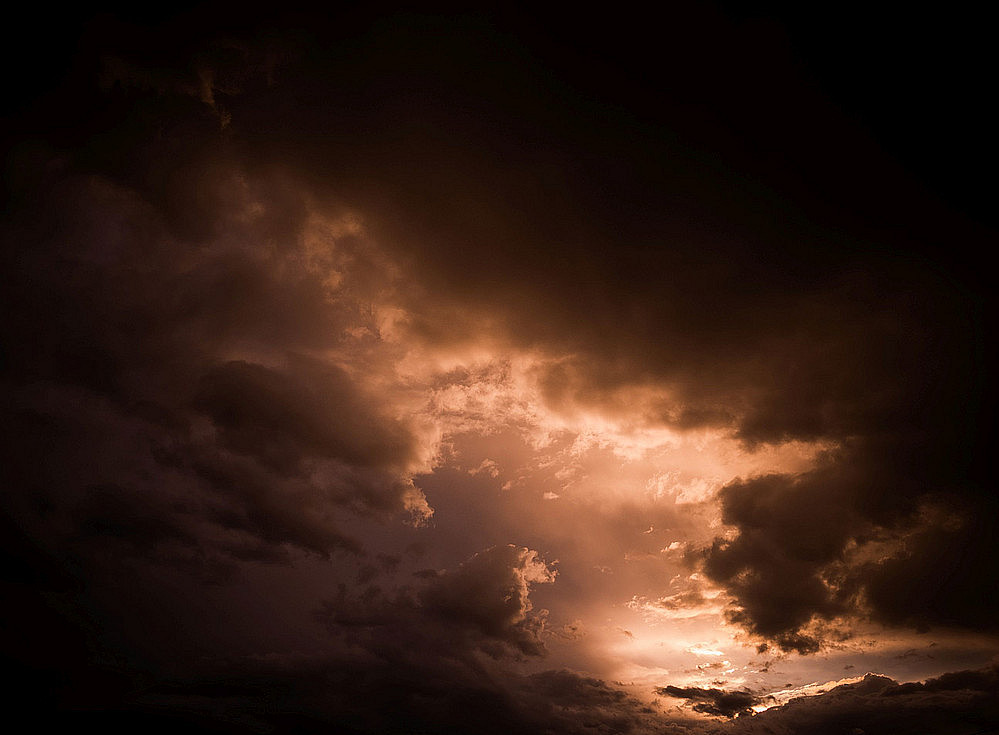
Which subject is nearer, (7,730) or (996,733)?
(996,733)

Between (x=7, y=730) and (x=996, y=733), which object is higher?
(x=996, y=733)

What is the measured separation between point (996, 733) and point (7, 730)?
344056mm

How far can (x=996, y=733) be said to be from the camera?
96.0 feet

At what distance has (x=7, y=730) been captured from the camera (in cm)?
19712
